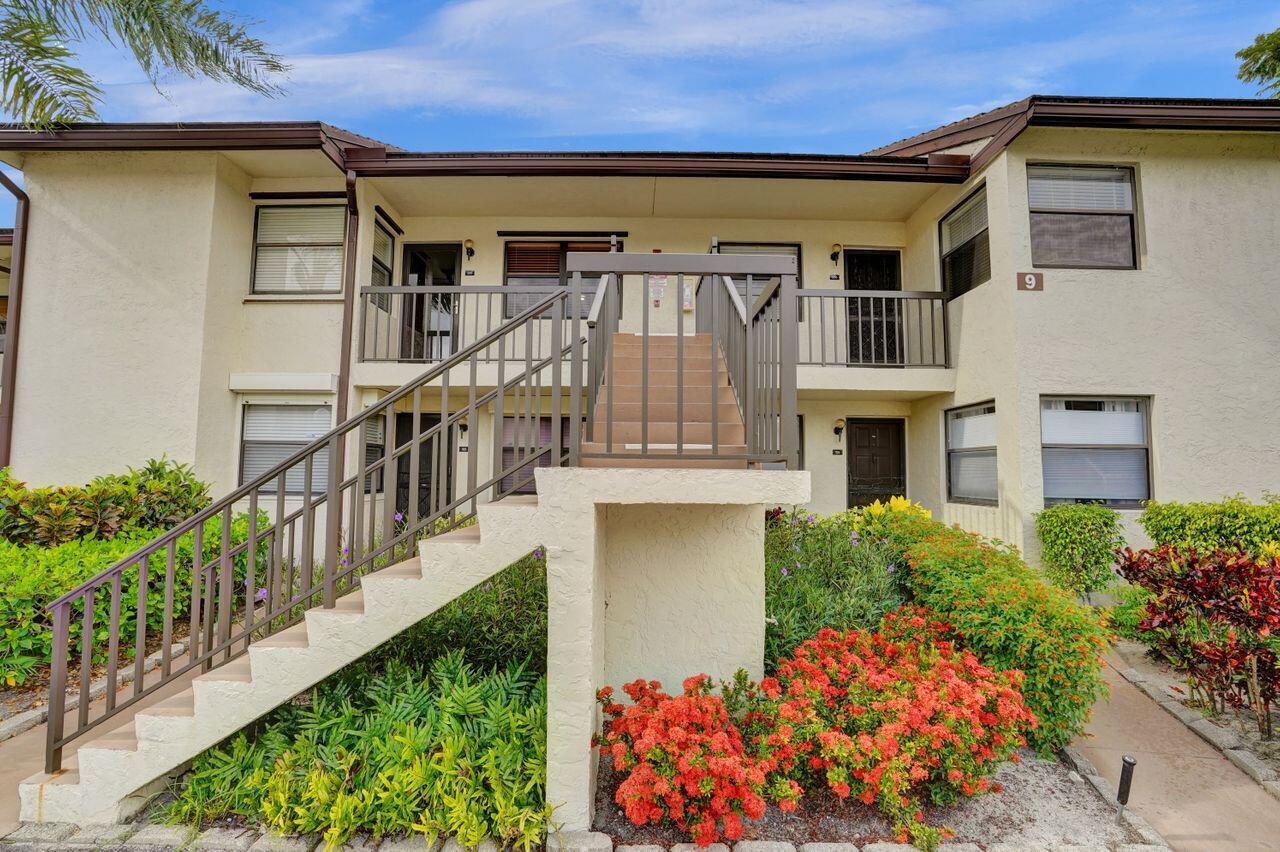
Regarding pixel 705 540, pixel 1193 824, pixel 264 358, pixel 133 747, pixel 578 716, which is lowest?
pixel 1193 824

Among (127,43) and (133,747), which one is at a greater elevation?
(127,43)

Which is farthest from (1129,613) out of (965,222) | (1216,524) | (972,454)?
(965,222)

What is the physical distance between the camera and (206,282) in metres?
7.29

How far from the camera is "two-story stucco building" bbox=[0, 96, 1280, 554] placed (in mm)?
6637

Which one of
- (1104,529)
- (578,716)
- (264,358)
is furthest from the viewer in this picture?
(264,358)

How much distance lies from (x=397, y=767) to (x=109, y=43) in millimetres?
6885

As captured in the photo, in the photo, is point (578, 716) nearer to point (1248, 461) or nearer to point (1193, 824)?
point (1193, 824)

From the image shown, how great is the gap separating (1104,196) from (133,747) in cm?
1027

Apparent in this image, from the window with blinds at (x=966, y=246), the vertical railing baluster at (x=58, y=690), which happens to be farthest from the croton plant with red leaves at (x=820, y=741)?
the window with blinds at (x=966, y=246)

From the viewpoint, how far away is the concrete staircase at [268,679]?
3.12 meters

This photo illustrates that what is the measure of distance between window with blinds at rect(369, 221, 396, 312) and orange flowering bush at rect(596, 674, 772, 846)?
7.15m

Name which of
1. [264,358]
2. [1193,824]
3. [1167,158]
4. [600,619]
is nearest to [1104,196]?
[1167,158]

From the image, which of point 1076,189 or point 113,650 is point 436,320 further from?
point 1076,189

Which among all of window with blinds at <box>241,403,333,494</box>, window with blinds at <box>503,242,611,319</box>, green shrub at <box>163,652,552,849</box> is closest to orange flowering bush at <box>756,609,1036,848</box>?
green shrub at <box>163,652,552,849</box>
